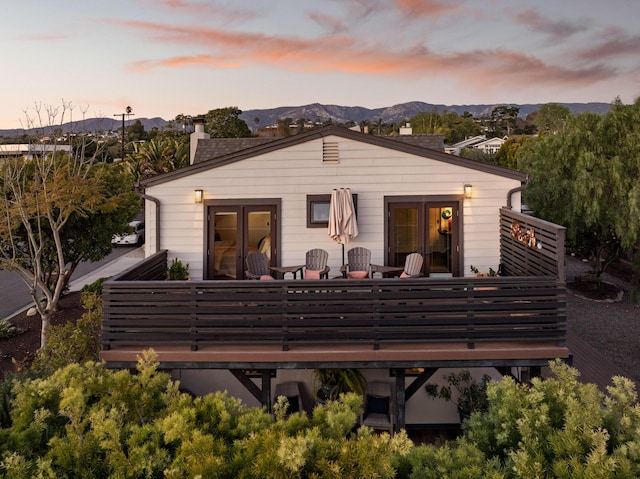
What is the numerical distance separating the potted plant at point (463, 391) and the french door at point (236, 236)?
3.86m

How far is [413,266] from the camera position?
338 inches

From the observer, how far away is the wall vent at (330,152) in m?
9.07

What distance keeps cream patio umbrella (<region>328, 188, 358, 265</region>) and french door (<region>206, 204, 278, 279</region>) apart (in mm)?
1229

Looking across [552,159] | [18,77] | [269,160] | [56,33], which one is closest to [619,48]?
[552,159]

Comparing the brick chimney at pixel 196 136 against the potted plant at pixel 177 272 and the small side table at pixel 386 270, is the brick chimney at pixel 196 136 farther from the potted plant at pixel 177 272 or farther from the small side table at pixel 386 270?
the small side table at pixel 386 270

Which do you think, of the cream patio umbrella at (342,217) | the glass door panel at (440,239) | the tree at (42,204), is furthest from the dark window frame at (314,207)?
the tree at (42,204)

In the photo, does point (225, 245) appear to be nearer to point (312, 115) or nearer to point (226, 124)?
point (226, 124)

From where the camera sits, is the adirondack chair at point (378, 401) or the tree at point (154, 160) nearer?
the adirondack chair at point (378, 401)

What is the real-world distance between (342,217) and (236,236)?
7.30 feet

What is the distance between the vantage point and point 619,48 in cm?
2788

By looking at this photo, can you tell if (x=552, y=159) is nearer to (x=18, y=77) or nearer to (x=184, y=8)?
(x=184, y=8)

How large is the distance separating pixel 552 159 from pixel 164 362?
1523 cm

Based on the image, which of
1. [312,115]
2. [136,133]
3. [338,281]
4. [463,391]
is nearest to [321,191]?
[338,281]

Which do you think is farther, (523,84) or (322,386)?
(523,84)
